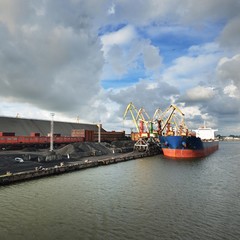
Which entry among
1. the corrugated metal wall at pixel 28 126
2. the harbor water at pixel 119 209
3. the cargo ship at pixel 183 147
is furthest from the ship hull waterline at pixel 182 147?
the corrugated metal wall at pixel 28 126

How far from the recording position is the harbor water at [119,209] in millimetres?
18562

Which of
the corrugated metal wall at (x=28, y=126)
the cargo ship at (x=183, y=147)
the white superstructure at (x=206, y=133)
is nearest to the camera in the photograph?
the cargo ship at (x=183, y=147)

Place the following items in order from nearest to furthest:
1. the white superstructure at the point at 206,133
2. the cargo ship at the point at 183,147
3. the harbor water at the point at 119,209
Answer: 1. the harbor water at the point at 119,209
2. the cargo ship at the point at 183,147
3. the white superstructure at the point at 206,133

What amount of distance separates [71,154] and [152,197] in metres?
36.0

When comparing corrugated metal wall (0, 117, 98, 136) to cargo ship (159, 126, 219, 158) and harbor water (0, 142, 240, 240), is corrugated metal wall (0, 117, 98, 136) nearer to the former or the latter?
cargo ship (159, 126, 219, 158)

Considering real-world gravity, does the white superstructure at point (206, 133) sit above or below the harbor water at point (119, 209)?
above

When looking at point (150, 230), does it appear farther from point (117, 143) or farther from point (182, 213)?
point (117, 143)

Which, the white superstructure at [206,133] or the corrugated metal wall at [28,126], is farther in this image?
the white superstructure at [206,133]

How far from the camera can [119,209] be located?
23.8 m

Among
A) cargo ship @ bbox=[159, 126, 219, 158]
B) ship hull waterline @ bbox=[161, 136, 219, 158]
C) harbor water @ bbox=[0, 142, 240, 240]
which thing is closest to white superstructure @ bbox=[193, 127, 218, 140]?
cargo ship @ bbox=[159, 126, 219, 158]

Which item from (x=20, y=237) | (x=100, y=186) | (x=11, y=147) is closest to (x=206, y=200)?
(x=100, y=186)

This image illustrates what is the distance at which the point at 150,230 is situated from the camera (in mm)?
19062

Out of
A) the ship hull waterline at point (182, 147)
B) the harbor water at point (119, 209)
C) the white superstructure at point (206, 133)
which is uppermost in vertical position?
the white superstructure at point (206, 133)

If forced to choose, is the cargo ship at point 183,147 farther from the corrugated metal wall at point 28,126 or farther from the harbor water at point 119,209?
the corrugated metal wall at point 28,126
